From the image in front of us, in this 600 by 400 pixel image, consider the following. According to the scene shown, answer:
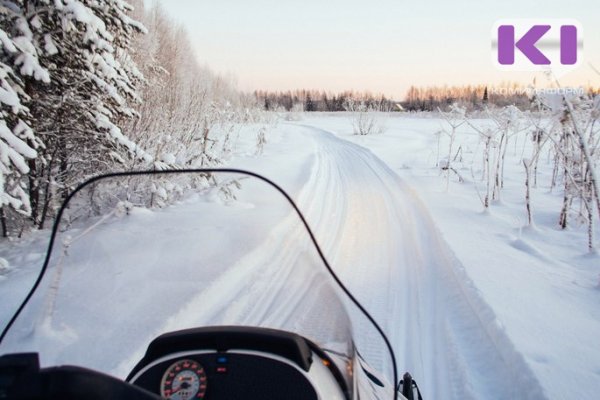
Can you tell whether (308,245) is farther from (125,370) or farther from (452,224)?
(452,224)

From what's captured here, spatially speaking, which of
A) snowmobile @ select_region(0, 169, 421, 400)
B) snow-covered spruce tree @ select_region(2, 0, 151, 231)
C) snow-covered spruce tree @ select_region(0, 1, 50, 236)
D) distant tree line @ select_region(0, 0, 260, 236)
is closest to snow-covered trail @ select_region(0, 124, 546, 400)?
snowmobile @ select_region(0, 169, 421, 400)

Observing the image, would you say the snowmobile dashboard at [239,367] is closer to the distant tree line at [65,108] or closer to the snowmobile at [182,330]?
the snowmobile at [182,330]

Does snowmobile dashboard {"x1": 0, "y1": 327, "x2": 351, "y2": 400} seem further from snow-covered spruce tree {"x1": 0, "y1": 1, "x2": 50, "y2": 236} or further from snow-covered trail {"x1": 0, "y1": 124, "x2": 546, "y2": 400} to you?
snow-covered spruce tree {"x1": 0, "y1": 1, "x2": 50, "y2": 236}

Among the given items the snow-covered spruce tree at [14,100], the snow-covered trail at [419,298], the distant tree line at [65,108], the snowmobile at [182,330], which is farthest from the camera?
the distant tree line at [65,108]

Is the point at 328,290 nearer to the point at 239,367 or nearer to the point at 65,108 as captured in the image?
the point at 239,367

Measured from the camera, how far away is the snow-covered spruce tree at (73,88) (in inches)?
198

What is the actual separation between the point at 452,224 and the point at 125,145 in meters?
5.29

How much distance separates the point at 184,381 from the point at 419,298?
3187 mm

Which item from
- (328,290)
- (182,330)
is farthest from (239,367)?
(328,290)

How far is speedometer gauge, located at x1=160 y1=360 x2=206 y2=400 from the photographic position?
1.57 meters

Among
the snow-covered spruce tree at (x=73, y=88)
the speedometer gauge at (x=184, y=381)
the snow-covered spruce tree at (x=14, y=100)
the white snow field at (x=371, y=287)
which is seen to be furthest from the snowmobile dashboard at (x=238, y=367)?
the snow-covered spruce tree at (x=73, y=88)

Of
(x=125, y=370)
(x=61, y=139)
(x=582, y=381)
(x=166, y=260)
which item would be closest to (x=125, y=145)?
A: (x=61, y=139)

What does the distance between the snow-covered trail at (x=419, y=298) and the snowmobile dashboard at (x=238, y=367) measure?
1717 mm

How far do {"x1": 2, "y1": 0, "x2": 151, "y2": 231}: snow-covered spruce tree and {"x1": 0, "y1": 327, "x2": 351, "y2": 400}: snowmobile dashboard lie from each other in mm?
4394
